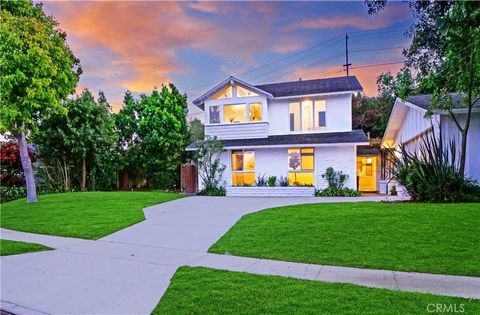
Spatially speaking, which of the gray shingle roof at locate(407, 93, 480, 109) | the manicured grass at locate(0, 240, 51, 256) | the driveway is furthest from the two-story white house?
the manicured grass at locate(0, 240, 51, 256)

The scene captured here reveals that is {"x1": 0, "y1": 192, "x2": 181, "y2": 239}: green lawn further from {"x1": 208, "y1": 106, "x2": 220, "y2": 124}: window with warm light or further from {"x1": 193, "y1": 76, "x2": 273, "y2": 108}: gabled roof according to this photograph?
{"x1": 193, "y1": 76, "x2": 273, "y2": 108}: gabled roof

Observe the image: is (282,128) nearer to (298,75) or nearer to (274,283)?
(298,75)

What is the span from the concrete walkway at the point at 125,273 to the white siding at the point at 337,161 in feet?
31.5

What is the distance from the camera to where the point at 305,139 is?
54.2 ft

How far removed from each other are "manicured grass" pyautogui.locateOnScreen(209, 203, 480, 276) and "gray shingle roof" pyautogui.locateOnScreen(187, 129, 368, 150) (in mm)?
6920

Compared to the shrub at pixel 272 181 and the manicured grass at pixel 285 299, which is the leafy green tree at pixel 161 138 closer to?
the shrub at pixel 272 181

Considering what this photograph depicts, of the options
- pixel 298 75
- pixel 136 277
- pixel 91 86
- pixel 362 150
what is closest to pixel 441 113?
pixel 362 150

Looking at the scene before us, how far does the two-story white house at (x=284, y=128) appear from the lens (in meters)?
16.5

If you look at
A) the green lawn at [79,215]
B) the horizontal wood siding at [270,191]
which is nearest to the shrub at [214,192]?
the horizontal wood siding at [270,191]

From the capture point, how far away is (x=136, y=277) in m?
5.02

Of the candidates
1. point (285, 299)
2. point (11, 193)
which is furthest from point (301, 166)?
point (11, 193)

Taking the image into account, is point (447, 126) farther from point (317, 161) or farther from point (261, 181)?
point (261, 181)

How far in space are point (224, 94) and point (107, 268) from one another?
573 inches

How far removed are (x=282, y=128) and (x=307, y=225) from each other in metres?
10.8
